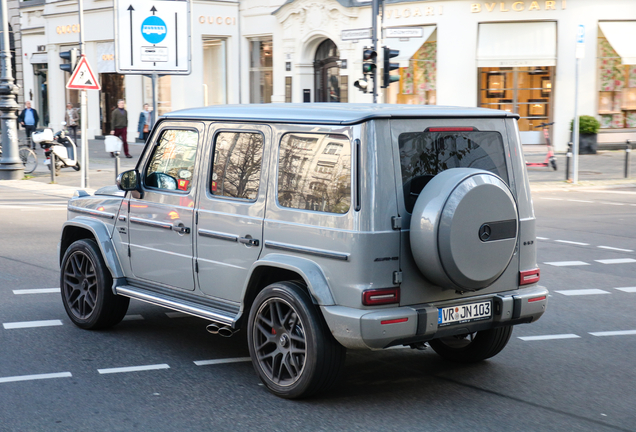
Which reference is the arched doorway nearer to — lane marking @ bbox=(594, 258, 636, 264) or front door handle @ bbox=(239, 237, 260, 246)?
lane marking @ bbox=(594, 258, 636, 264)

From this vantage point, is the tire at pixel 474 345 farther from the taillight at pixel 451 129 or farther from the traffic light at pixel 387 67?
the traffic light at pixel 387 67

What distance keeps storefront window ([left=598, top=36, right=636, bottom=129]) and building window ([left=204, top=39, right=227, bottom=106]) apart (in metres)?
15.1

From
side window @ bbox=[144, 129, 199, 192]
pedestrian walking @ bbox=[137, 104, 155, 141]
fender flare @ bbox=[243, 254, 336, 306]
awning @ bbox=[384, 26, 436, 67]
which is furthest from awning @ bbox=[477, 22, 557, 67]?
fender flare @ bbox=[243, 254, 336, 306]

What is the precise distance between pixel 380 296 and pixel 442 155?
0.95 metres

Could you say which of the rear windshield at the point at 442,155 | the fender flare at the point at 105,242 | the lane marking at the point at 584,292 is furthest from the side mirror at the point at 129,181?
the lane marking at the point at 584,292

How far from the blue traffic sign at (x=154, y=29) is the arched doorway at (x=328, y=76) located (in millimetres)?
12124

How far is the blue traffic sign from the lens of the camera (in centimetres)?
1864

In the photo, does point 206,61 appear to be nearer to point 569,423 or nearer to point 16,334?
point 16,334

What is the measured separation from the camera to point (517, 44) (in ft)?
84.9

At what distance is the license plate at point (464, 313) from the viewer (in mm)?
4875

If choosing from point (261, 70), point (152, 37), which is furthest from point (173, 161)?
point (261, 70)

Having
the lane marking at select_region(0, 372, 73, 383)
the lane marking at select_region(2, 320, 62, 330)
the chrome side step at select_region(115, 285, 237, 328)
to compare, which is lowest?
the lane marking at select_region(2, 320, 62, 330)

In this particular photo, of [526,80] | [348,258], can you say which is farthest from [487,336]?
[526,80]

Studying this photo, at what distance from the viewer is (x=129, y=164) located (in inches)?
959
